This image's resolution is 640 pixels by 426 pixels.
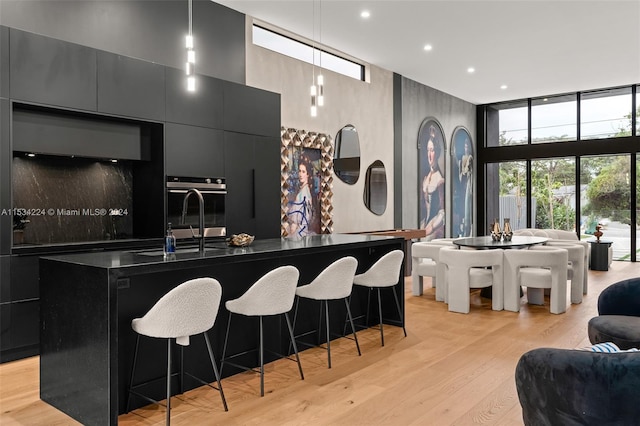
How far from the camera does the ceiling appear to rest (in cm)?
617

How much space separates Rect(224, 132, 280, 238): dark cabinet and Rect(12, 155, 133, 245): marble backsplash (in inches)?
43.7

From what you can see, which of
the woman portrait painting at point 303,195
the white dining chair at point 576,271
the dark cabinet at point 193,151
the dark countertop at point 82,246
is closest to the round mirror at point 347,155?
the woman portrait painting at point 303,195

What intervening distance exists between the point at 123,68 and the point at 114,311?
9.24ft

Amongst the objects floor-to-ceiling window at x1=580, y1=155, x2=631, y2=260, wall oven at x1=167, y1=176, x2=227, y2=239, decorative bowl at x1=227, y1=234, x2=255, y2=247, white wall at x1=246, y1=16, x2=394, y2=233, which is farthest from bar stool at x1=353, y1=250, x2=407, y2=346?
floor-to-ceiling window at x1=580, y1=155, x2=631, y2=260

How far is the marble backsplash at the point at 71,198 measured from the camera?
4.34m

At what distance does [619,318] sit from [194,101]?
14.2 feet

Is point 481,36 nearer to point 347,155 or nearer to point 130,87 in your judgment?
point 347,155

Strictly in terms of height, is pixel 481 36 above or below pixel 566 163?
→ above

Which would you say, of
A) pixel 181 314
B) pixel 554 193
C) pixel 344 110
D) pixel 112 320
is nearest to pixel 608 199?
pixel 554 193

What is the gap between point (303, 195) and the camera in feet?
23.5

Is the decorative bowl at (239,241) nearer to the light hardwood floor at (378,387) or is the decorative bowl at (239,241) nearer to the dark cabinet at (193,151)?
the light hardwood floor at (378,387)

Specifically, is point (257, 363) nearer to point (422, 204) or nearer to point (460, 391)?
point (460, 391)

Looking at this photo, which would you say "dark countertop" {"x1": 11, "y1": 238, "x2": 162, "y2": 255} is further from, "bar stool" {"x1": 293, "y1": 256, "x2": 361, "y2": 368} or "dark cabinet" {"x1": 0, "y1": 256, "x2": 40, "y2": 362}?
"bar stool" {"x1": 293, "y1": 256, "x2": 361, "y2": 368}

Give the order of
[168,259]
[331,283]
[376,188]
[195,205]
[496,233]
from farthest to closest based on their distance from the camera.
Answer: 1. [376,188]
2. [496,233]
3. [195,205]
4. [331,283]
5. [168,259]
